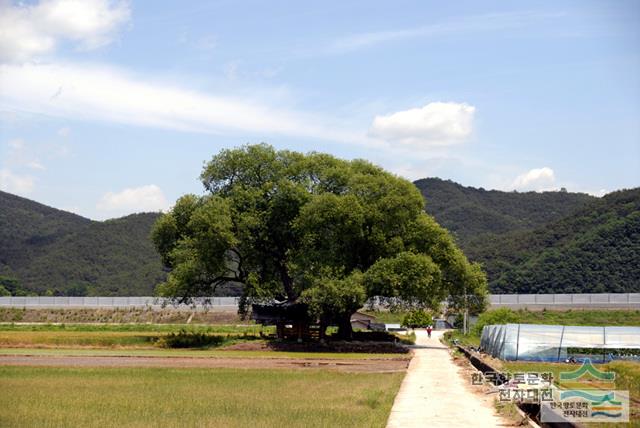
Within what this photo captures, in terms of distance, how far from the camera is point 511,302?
9844 cm

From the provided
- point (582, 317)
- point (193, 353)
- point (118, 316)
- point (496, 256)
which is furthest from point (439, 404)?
point (496, 256)

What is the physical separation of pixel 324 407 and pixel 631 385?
1037 cm

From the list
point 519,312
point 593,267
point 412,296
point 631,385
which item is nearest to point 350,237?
point 412,296

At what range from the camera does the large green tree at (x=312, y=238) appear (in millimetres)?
54438

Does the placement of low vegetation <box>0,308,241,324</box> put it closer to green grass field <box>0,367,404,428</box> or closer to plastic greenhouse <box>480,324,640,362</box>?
plastic greenhouse <box>480,324,640,362</box>

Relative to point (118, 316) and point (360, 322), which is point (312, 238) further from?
point (118, 316)

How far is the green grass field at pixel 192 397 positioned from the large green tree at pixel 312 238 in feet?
61.1

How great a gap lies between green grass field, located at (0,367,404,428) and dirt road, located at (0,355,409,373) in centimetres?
309

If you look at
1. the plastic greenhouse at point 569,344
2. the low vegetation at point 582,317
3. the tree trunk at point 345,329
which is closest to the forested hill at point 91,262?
the low vegetation at point 582,317

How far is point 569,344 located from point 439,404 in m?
18.6

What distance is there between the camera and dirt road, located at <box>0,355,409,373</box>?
1566 inches

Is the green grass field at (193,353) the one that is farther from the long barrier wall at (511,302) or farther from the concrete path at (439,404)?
the long barrier wall at (511,302)

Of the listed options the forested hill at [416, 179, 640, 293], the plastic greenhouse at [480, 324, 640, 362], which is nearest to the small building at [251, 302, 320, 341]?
the plastic greenhouse at [480, 324, 640, 362]

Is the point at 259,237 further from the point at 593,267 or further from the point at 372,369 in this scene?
the point at 593,267
